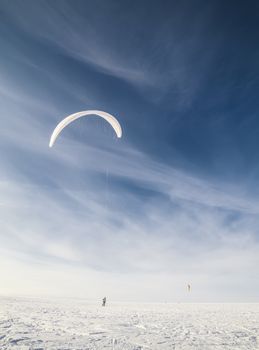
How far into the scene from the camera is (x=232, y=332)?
559 inches

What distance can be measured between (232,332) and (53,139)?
17874 mm

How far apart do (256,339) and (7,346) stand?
1063 centimetres

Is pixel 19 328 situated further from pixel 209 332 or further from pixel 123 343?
pixel 209 332

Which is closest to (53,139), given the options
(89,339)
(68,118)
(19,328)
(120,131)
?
(68,118)

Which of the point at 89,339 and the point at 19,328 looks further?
the point at 19,328

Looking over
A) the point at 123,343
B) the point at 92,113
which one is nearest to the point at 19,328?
the point at 123,343

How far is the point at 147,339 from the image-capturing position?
11711 millimetres

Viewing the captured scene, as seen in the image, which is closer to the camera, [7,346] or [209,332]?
[7,346]

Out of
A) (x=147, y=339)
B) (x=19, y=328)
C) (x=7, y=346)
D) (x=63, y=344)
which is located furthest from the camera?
(x=19, y=328)

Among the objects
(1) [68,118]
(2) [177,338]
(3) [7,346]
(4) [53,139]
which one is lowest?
(3) [7,346]

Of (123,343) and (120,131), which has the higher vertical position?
(120,131)

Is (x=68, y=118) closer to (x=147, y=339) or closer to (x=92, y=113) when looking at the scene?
(x=92, y=113)

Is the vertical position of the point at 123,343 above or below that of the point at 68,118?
below

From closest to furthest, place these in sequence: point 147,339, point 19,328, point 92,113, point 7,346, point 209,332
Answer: point 7,346, point 147,339, point 19,328, point 209,332, point 92,113
